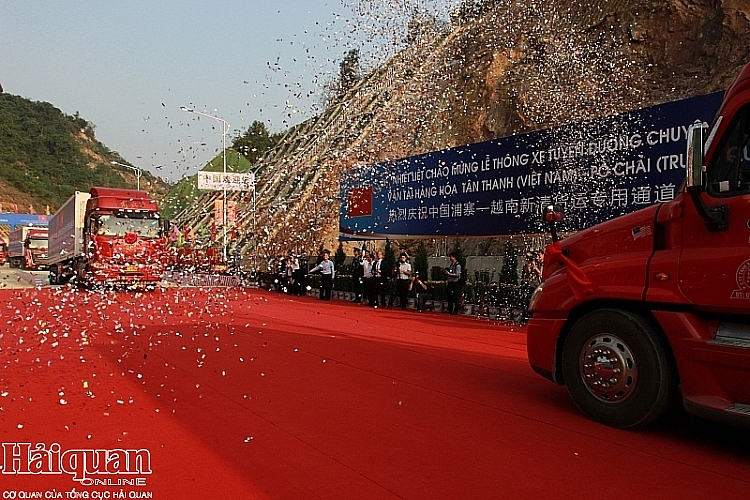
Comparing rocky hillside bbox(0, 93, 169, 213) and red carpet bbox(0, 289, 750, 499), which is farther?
rocky hillside bbox(0, 93, 169, 213)

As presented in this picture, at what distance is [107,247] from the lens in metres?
24.7

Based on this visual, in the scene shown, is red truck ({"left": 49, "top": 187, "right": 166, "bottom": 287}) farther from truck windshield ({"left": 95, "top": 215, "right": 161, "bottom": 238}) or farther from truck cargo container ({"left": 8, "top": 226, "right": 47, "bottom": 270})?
truck cargo container ({"left": 8, "top": 226, "right": 47, "bottom": 270})

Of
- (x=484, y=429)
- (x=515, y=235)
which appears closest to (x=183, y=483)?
(x=484, y=429)

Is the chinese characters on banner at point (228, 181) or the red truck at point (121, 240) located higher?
the chinese characters on banner at point (228, 181)

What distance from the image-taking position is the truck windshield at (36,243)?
48438 mm

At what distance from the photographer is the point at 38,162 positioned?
95.1m

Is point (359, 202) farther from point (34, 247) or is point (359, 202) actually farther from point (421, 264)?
point (34, 247)

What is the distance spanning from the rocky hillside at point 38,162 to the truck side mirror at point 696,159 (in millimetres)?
97537

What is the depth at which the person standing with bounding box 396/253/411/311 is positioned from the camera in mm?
19438

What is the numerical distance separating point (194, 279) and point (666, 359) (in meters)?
21.1

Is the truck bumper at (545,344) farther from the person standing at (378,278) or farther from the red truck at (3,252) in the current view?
the red truck at (3,252)

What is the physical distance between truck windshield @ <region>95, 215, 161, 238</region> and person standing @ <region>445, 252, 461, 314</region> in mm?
12632

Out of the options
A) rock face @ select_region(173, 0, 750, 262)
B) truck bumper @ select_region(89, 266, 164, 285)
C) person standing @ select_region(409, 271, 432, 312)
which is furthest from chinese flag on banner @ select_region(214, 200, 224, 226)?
person standing @ select_region(409, 271, 432, 312)

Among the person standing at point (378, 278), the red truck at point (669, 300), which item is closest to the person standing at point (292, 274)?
the person standing at point (378, 278)
